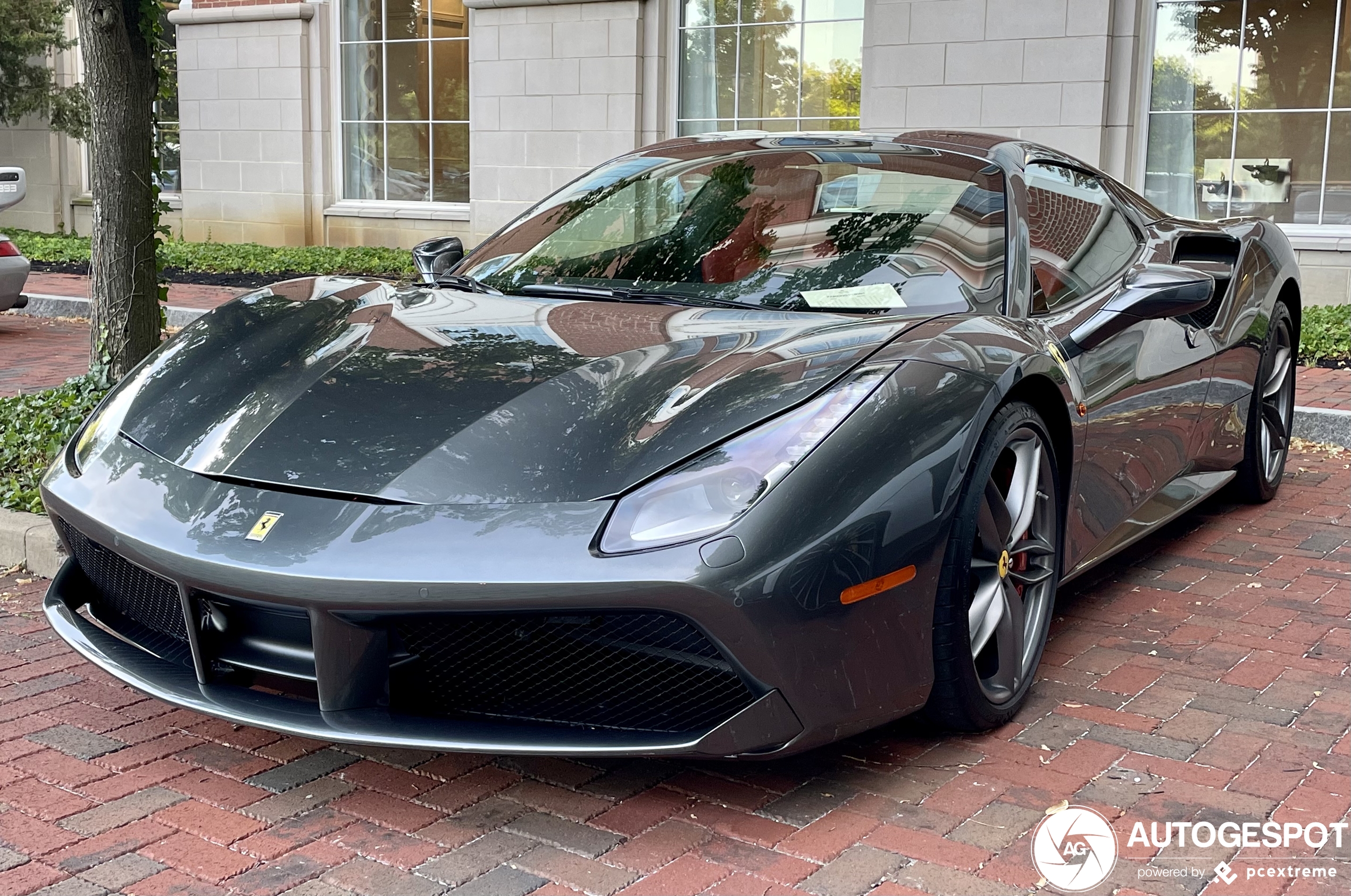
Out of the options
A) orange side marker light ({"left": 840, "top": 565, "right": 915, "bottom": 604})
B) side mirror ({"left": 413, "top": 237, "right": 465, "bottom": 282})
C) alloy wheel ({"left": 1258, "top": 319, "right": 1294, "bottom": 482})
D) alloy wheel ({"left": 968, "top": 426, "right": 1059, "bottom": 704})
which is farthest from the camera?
alloy wheel ({"left": 1258, "top": 319, "right": 1294, "bottom": 482})

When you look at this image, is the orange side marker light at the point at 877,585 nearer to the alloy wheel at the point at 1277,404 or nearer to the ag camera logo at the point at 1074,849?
the ag camera logo at the point at 1074,849

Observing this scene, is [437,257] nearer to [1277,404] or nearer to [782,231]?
[782,231]

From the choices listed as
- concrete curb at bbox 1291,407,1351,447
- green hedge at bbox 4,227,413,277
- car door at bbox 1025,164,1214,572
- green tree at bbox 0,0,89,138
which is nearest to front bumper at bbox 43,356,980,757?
car door at bbox 1025,164,1214,572

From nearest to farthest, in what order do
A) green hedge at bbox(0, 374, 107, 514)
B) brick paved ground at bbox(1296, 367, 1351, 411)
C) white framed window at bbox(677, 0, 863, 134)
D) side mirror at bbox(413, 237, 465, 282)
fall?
side mirror at bbox(413, 237, 465, 282) < green hedge at bbox(0, 374, 107, 514) < brick paved ground at bbox(1296, 367, 1351, 411) < white framed window at bbox(677, 0, 863, 134)

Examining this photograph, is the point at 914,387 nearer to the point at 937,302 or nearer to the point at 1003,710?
the point at 937,302

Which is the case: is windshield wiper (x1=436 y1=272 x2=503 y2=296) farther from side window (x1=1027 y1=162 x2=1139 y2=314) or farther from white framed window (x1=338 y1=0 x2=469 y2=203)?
white framed window (x1=338 y1=0 x2=469 y2=203)

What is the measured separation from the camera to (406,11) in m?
14.2

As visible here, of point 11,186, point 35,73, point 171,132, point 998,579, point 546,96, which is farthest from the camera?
point 35,73

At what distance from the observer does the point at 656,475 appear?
7.77ft

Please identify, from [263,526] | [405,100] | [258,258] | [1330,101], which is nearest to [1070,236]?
[263,526]

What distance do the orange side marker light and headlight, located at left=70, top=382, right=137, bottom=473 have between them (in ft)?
5.25

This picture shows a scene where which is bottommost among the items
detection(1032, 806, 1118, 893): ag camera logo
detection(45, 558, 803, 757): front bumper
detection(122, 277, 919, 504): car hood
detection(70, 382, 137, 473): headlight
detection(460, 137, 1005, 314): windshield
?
detection(1032, 806, 1118, 893): ag camera logo

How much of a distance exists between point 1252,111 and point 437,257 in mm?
8265

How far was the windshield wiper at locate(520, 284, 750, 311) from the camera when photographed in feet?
10.4
